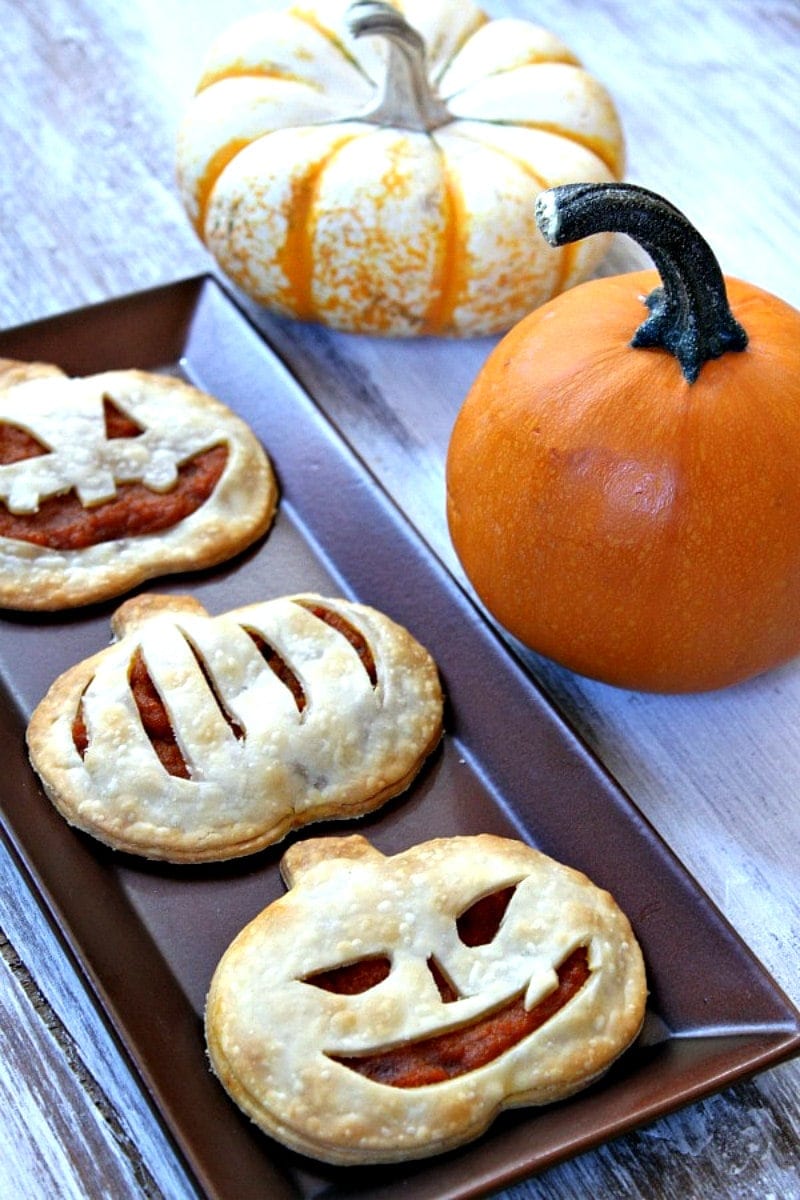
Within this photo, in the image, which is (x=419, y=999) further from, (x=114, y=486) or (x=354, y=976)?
(x=114, y=486)

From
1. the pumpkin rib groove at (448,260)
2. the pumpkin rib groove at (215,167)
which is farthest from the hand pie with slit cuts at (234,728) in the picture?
the pumpkin rib groove at (215,167)

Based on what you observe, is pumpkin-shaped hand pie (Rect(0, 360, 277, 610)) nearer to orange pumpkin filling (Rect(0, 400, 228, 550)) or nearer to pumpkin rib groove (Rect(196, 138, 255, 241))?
orange pumpkin filling (Rect(0, 400, 228, 550))

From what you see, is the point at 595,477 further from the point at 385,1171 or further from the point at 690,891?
the point at 385,1171

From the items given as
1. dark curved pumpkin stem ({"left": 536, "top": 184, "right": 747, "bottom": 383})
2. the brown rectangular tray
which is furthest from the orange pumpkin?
the brown rectangular tray

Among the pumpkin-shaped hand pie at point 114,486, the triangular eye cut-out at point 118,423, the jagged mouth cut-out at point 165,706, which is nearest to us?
the jagged mouth cut-out at point 165,706

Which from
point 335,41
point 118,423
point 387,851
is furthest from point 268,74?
point 387,851

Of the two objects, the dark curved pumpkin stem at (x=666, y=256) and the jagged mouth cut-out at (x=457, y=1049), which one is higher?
the dark curved pumpkin stem at (x=666, y=256)

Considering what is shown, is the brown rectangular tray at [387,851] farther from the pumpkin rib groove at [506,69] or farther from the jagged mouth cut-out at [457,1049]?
the pumpkin rib groove at [506,69]

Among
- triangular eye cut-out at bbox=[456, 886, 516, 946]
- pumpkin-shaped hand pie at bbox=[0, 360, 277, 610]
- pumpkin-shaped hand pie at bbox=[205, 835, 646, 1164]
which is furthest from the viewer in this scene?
pumpkin-shaped hand pie at bbox=[0, 360, 277, 610]
